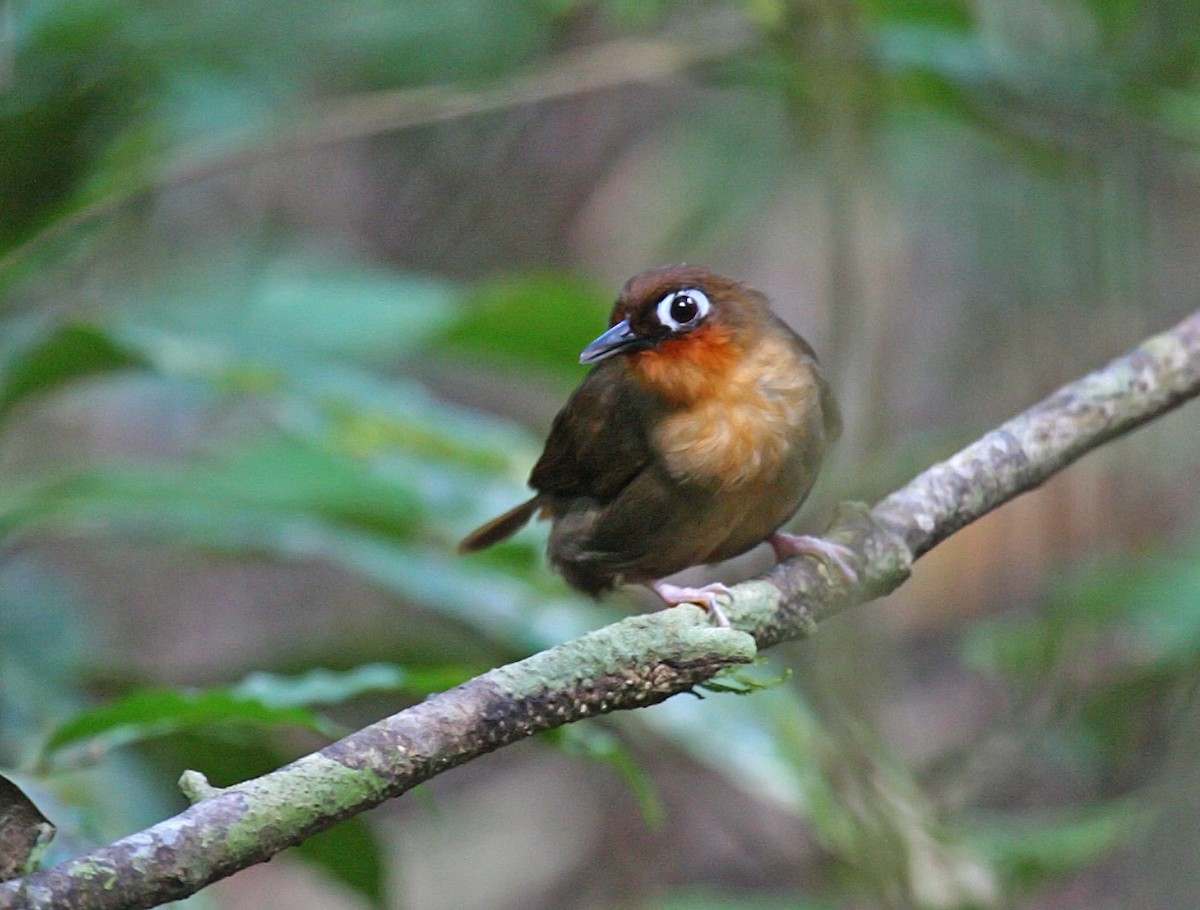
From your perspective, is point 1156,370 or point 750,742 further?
point 750,742

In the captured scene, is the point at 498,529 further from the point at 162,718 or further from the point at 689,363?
the point at 162,718

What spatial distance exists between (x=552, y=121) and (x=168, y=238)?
2.03m

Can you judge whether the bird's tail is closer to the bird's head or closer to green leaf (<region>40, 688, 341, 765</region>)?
the bird's head

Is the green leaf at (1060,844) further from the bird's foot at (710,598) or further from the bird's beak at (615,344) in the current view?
the bird's beak at (615,344)

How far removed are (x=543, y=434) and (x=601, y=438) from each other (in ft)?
13.6

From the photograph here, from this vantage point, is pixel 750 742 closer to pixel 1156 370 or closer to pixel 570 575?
pixel 570 575

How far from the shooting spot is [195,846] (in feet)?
5.29

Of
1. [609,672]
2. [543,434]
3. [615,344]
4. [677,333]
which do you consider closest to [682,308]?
[677,333]

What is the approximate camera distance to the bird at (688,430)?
9.16ft

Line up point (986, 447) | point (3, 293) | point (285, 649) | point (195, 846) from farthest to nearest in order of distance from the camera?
point (285, 649) < point (3, 293) < point (986, 447) < point (195, 846)

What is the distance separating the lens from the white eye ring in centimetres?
285

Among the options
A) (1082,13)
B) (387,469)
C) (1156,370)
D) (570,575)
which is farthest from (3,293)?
(1082,13)

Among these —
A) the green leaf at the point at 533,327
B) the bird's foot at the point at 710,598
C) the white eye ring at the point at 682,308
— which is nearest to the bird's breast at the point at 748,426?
the white eye ring at the point at 682,308

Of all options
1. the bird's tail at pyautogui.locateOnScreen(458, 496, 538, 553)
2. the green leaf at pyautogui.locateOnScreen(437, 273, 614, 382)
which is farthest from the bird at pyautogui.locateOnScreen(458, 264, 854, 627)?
the green leaf at pyautogui.locateOnScreen(437, 273, 614, 382)
